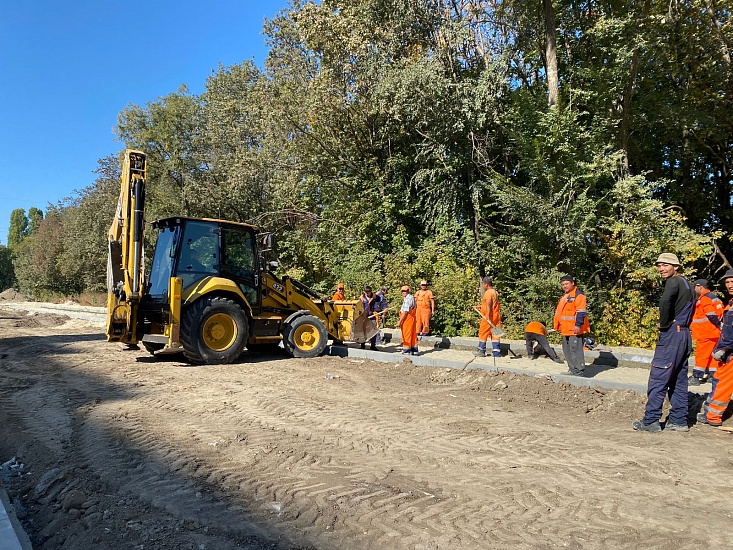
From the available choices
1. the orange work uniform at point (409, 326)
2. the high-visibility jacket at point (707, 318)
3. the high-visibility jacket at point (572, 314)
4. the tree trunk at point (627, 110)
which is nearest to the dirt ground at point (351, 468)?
the high-visibility jacket at point (572, 314)

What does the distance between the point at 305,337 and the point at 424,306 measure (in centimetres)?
333

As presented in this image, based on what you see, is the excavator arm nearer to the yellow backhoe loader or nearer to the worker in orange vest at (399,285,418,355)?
the yellow backhoe loader

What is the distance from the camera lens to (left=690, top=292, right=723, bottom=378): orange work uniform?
8.08m

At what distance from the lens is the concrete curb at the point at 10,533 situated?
9.29 ft

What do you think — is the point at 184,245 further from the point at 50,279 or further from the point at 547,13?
the point at 50,279

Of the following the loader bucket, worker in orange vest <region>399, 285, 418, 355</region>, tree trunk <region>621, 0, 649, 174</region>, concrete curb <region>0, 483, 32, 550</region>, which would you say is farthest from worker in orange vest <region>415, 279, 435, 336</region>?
concrete curb <region>0, 483, 32, 550</region>

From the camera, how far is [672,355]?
561cm

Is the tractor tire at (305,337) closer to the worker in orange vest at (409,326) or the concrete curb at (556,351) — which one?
the worker in orange vest at (409,326)

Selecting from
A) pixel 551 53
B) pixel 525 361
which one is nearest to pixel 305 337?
pixel 525 361

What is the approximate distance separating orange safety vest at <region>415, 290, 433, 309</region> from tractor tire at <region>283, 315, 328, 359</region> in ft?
9.01

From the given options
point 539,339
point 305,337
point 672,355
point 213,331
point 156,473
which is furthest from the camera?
point 305,337

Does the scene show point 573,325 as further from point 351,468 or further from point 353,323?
point 351,468

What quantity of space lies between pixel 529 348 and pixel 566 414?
4272mm

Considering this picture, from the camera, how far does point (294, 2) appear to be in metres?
19.4
